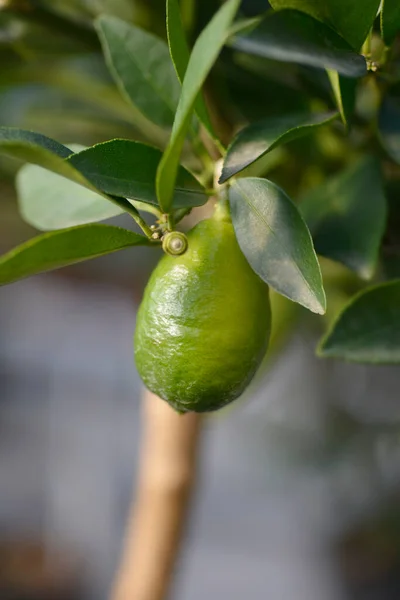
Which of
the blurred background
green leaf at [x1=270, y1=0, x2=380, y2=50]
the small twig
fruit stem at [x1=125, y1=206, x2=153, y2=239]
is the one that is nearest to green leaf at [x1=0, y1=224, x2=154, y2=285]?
fruit stem at [x1=125, y1=206, x2=153, y2=239]

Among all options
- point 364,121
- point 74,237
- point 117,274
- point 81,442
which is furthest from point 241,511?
point 74,237

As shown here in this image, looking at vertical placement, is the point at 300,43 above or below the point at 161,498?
above

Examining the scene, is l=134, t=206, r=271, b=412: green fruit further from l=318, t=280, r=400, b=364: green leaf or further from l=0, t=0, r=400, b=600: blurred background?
l=0, t=0, r=400, b=600: blurred background

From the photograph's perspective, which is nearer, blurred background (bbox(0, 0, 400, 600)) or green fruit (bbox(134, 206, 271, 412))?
green fruit (bbox(134, 206, 271, 412))

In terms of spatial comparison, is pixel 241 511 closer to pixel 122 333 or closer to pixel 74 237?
pixel 122 333

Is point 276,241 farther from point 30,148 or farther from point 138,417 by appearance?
point 138,417

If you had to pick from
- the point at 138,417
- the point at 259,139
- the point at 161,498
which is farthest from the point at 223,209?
the point at 138,417
